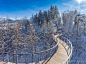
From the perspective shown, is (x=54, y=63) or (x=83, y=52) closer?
(x=54, y=63)

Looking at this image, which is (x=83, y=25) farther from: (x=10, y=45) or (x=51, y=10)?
(x=10, y=45)

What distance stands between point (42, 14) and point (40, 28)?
12.6 m

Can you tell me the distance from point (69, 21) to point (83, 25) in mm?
9825

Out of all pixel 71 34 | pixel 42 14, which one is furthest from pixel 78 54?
pixel 42 14

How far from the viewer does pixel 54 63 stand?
6.07 m

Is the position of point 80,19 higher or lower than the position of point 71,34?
higher

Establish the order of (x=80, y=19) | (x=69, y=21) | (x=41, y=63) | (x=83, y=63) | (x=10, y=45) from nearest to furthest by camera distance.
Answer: (x=41, y=63) → (x=83, y=63) → (x=10, y=45) → (x=80, y=19) → (x=69, y=21)

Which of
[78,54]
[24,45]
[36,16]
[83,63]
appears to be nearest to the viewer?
[83,63]

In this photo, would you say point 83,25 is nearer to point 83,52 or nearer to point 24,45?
point 83,52

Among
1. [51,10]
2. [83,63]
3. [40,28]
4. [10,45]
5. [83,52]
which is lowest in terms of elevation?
[83,63]

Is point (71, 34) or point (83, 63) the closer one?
point (83, 63)

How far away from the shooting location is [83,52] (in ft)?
76.6

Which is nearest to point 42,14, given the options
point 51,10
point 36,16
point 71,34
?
point 36,16

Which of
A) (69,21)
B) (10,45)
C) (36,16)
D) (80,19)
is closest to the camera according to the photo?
(10,45)
